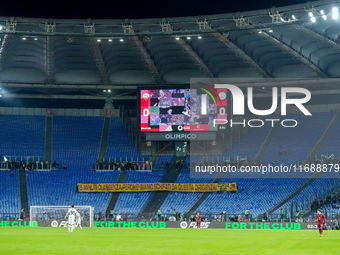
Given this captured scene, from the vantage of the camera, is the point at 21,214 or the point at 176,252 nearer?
the point at 176,252

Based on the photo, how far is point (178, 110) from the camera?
58.2m

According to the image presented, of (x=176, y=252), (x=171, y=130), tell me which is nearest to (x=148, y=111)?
(x=171, y=130)

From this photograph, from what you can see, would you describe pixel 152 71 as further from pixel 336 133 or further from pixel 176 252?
pixel 176 252

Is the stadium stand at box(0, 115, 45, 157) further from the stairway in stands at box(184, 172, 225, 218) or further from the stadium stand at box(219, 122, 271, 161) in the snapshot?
the stadium stand at box(219, 122, 271, 161)

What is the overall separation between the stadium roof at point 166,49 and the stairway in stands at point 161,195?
9801mm

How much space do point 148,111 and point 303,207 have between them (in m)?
18.8

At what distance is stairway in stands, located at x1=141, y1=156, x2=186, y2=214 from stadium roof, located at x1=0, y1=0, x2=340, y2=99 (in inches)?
386

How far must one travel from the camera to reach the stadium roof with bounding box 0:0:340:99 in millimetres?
48656

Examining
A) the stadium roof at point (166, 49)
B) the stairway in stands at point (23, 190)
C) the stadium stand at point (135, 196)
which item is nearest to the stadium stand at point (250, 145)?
the stadium stand at point (135, 196)

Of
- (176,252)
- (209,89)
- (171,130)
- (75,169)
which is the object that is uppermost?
(209,89)

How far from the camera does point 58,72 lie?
61250 mm

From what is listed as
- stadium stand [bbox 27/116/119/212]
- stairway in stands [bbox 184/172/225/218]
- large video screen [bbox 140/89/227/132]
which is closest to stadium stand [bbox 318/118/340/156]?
stairway in stands [bbox 184/172/225/218]

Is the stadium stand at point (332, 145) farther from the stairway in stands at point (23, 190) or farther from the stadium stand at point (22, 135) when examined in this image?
the stadium stand at point (22, 135)

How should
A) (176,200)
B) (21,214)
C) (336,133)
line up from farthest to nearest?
1. (336,133)
2. (176,200)
3. (21,214)
